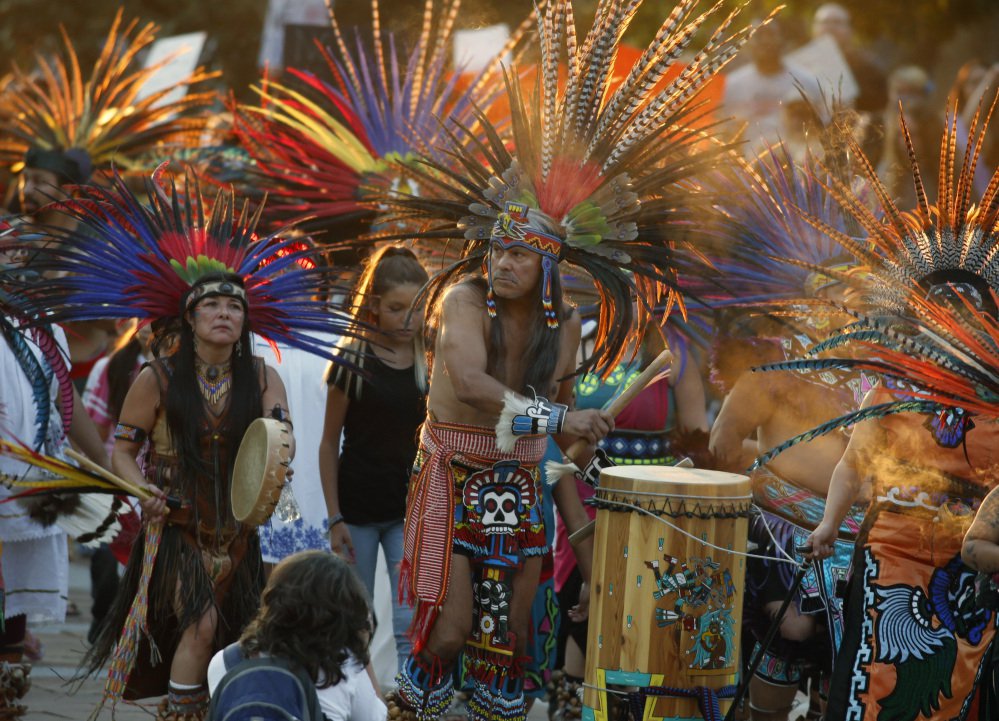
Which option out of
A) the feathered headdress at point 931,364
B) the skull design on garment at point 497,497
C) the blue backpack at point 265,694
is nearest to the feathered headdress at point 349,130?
the skull design on garment at point 497,497

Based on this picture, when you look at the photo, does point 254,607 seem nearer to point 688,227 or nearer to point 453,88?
point 688,227

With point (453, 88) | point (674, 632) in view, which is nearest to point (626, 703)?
point (674, 632)

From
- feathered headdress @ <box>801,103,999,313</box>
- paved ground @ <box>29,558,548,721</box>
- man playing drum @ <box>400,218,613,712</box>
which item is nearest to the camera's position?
feathered headdress @ <box>801,103,999,313</box>

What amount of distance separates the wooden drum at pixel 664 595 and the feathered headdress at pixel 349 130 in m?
3.47

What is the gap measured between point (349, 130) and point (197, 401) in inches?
138

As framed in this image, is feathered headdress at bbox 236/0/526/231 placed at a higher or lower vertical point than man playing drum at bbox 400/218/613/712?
higher

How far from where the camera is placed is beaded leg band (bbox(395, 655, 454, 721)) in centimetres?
549

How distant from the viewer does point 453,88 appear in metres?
8.98

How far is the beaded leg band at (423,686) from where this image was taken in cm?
549

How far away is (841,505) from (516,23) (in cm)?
665

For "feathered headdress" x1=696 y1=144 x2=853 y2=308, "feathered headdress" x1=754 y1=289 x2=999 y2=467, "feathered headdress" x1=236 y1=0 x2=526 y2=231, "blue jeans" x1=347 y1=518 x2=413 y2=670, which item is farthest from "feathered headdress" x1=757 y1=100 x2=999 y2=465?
"feathered headdress" x1=236 y1=0 x2=526 y2=231

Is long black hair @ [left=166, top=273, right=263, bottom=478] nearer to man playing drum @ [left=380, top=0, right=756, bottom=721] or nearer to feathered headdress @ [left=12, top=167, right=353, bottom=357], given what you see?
feathered headdress @ [left=12, top=167, right=353, bottom=357]

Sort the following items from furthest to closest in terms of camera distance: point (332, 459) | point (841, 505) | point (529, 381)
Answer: point (332, 459) < point (529, 381) < point (841, 505)

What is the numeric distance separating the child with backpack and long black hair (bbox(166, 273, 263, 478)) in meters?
1.67
